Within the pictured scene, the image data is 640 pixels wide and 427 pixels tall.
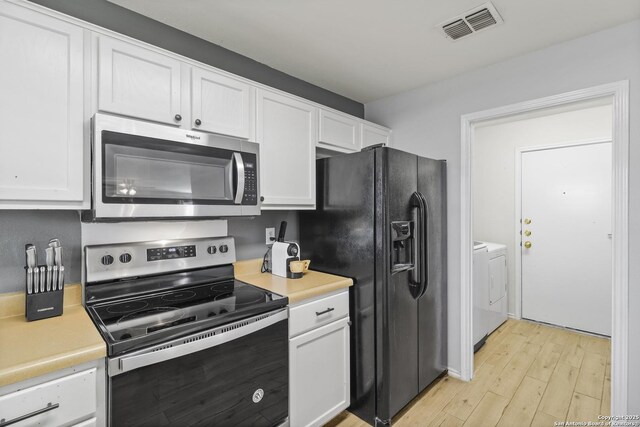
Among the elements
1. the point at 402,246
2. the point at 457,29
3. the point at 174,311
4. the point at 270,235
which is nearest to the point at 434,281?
the point at 402,246

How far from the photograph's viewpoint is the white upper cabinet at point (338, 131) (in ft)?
7.57

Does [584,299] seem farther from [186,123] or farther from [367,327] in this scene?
[186,123]

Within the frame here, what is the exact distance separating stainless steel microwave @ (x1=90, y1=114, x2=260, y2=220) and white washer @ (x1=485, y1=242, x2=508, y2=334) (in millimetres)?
2589

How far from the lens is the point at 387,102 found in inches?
119

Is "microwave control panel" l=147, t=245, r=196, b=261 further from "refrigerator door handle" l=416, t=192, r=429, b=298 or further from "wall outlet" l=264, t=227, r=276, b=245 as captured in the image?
"refrigerator door handle" l=416, t=192, r=429, b=298

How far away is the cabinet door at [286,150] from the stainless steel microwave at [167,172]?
6.2 inches

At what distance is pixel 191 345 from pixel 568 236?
3.89 metres

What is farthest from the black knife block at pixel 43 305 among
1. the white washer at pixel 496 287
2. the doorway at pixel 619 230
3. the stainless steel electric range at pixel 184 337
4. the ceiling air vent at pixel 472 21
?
the white washer at pixel 496 287

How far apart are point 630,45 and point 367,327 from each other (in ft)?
7.52

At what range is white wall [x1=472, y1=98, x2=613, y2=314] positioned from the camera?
11.1 ft

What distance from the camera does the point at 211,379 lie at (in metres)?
1.31

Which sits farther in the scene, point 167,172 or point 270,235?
point 270,235

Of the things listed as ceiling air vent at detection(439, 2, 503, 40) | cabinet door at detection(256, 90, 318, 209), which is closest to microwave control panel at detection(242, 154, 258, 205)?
cabinet door at detection(256, 90, 318, 209)

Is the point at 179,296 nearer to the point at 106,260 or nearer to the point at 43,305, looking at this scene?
the point at 106,260
